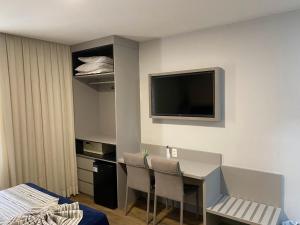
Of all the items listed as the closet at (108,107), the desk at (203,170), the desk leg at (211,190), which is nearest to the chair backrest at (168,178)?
the desk at (203,170)

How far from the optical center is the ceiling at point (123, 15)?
2035 millimetres

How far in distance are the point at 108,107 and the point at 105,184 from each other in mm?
1291

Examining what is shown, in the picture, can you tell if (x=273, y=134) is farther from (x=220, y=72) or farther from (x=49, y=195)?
(x=49, y=195)

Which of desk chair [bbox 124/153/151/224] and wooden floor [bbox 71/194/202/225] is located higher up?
desk chair [bbox 124/153/151/224]

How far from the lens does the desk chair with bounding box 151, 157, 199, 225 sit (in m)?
2.49

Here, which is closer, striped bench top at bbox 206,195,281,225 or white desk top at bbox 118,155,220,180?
striped bench top at bbox 206,195,281,225

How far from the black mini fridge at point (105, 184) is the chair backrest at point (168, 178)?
29.0 inches

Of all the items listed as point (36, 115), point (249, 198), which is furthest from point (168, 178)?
point (36, 115)

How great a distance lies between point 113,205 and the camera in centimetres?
316

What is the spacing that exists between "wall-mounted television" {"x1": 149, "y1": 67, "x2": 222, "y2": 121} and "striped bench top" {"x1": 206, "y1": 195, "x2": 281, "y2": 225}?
945mm

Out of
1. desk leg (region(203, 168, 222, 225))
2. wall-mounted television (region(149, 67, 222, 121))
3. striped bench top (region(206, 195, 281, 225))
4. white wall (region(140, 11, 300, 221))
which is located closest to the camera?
striped bench top (region(206, 195, 281, 225))

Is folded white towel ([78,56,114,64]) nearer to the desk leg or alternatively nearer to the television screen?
the television screen

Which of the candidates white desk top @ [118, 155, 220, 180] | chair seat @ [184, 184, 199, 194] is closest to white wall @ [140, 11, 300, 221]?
white desk top @ [118, 155, 220, 180]

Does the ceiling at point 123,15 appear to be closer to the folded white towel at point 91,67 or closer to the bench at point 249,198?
the folded white towel at point 91,67
